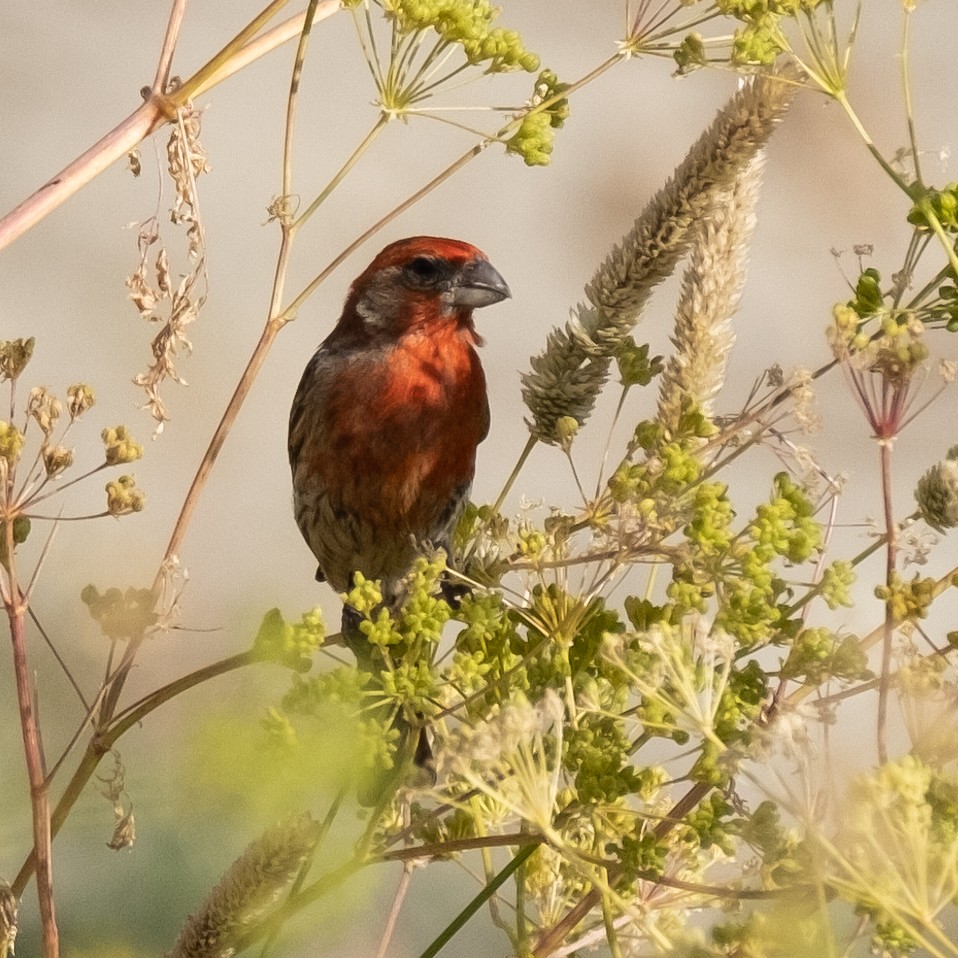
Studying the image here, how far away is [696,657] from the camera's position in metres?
1.00

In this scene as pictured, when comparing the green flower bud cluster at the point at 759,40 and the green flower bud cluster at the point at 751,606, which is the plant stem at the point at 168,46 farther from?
the green flower bud cluster at the point at 751,606

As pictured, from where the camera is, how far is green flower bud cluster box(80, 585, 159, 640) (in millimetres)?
1261

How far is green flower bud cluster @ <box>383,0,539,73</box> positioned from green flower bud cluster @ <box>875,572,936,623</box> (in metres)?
0.59

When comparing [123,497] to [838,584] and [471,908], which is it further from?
[838,584]

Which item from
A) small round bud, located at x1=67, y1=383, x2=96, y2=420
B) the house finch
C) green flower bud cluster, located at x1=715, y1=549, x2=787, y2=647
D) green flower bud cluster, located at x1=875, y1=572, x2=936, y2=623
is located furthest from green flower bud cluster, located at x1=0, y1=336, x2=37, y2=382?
the house finch

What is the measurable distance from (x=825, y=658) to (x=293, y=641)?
42cm

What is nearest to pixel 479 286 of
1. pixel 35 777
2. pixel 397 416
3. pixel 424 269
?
pixel 424 269

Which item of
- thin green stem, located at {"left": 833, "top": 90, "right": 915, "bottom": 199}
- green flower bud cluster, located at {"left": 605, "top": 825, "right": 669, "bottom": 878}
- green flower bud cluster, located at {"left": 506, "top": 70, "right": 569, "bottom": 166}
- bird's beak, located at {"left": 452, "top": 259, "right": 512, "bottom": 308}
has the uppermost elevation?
bird's beak, located at {"left": 452, "top": 259, "right": 512, "bottom": 308}

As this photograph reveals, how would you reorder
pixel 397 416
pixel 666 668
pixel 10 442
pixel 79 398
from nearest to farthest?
1. pixel 666 668
2. pixel 10 442
3. pixel 79 398
4. pixel 397 416

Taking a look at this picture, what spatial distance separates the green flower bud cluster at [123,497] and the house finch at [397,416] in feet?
3.78

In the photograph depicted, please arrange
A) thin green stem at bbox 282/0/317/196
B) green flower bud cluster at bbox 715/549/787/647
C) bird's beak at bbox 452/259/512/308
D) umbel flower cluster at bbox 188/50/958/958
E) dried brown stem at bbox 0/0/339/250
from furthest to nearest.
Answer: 1. bird's beak at bbox 452/259/512/308
2. thin green stem at bbox 282/0/317/196
3. dried brown stem at bbox 0/0/339/250
4. green flower bud cluster at bbox 715/549/787/647
5. umbel flower cluster at bbox 188/50/958/958

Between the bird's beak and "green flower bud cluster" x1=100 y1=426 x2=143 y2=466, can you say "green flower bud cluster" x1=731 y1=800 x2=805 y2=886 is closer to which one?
"green flower bud cluster" x1=100 y1=426 x2=143 y2=466

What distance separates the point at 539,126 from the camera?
4.36 feet

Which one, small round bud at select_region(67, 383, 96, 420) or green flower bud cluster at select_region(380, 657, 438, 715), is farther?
small round bud at select_region(67, 383, 96, 420)
